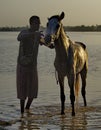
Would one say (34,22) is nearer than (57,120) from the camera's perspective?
No

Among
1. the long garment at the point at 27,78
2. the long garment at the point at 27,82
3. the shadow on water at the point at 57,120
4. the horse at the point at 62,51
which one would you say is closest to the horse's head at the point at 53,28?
the horse at the point at 62,51

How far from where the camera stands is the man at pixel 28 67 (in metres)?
11.0

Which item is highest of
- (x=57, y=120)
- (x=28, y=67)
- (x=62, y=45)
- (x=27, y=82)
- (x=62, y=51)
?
(x=62, y=45)

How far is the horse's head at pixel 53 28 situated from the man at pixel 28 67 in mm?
410

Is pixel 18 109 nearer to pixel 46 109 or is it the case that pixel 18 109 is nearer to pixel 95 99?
pixel 46 109

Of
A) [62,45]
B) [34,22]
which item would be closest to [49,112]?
[62,45]

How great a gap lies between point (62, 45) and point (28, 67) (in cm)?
87

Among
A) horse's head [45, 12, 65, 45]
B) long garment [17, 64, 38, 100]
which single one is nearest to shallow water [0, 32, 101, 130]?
long garment [17, 64, 38, 100]

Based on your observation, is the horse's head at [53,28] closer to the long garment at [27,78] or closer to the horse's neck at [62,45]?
the horse's neck at [62,45]

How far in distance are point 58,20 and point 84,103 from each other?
3.16m

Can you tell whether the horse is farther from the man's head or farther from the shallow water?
the shallow water

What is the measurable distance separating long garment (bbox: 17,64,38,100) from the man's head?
0.87 metres

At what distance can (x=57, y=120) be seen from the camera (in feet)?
35.3

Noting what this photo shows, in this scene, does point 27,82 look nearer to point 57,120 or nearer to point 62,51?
point 62,51
